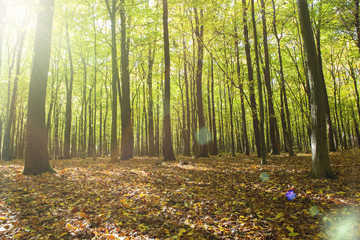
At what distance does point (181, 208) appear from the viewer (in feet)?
16.3

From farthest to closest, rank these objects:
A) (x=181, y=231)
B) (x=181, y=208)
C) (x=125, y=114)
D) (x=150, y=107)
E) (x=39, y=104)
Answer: (x=150, y=107) < (x=125, y=114) < (x=39, y=104) < (x=181, y=208) < (x=181, y=231)

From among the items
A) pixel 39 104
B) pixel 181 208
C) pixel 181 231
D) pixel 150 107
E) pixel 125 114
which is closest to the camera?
pixel 181 231

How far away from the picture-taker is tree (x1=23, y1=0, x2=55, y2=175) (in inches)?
309

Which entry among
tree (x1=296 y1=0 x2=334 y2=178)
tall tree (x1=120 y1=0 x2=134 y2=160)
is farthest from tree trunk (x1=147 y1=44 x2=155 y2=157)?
tree (x1=296 y1=0 x2=334 y2=178)

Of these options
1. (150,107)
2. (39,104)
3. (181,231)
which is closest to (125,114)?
(150,107)

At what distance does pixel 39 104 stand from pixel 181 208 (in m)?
7.50

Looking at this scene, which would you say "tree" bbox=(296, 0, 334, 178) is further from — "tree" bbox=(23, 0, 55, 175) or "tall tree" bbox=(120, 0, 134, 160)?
"tall tree" bbox=(120, 0, 134, 160)

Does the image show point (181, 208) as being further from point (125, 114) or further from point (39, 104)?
point (125, 114)

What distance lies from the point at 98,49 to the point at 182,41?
8.96 metres

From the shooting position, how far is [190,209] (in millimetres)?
4910

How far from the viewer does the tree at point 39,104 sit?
784 centimetres

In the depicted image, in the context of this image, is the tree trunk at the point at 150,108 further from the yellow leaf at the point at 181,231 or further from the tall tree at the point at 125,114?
the yellow leaf at the point at 181,231

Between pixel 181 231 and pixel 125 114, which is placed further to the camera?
pixel 125 114

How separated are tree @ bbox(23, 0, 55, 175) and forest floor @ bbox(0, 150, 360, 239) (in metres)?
0.73
